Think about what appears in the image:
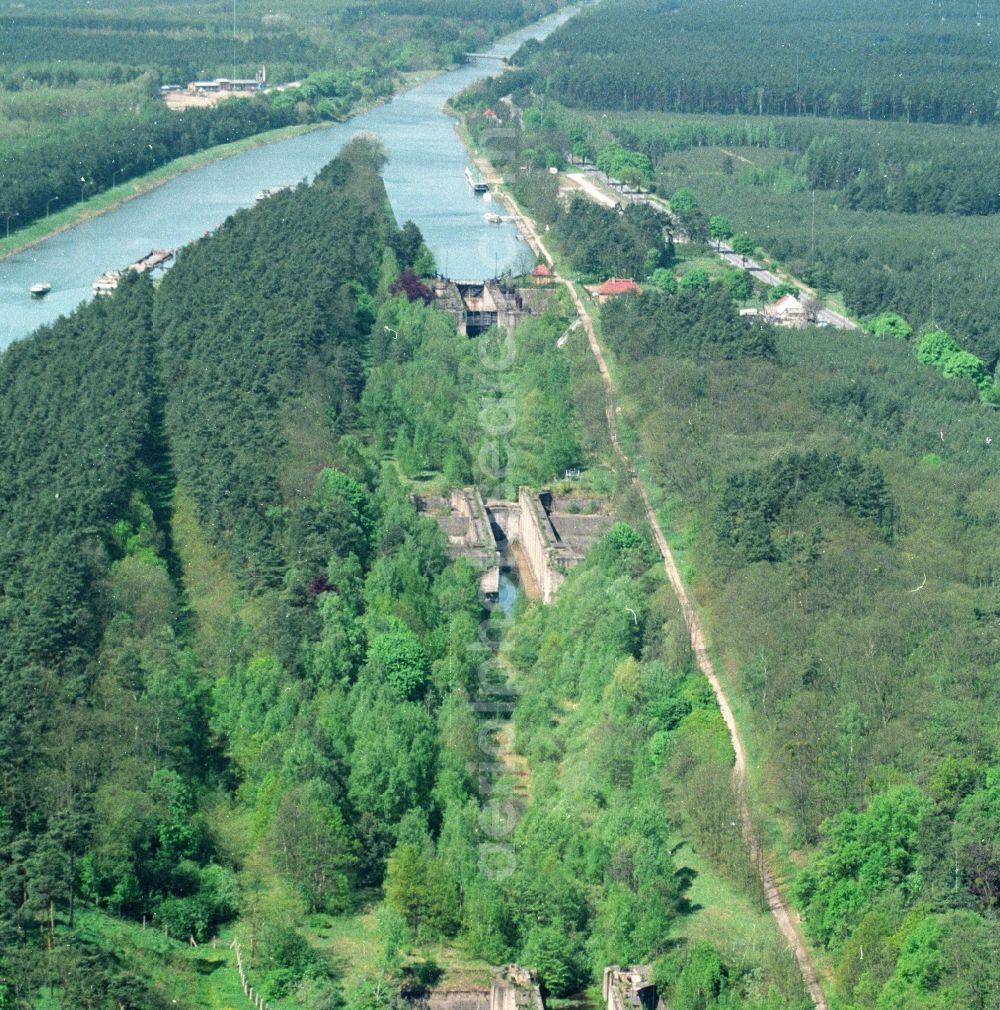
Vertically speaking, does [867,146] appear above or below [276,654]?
below

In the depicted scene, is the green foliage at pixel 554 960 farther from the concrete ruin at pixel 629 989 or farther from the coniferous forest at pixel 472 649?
the concrete ruin at pixel 629 989

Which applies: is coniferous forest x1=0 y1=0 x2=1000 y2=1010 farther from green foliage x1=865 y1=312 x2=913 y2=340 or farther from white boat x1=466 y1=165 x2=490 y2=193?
white boat x1=466 y1=165 x2=490 y2=193

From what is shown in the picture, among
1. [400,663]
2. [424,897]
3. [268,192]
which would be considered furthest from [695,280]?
[424,897]

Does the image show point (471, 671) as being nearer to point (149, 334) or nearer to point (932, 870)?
point (932, 870)

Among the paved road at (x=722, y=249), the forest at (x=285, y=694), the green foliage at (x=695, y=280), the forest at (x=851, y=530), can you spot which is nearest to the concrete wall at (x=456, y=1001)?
the forest at (x=285, y=694)

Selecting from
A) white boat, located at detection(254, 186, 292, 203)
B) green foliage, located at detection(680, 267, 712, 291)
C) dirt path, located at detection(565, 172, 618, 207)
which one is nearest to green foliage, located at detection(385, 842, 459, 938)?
green foliage, located at detection(680, 267, 712, 291)

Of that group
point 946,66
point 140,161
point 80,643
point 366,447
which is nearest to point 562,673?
point 80,643
